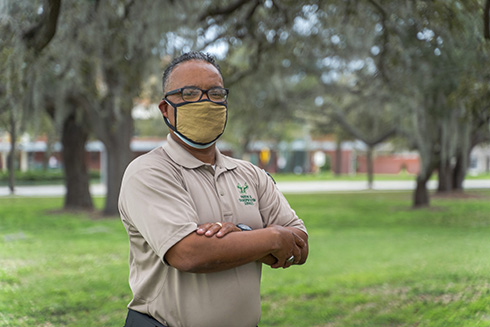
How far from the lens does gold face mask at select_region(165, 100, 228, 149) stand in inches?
74.4

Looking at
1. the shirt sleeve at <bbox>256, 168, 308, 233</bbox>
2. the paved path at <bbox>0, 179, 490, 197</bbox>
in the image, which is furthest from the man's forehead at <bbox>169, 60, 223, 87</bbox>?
the paved path at <bbox>0, 179, 490, 197</bbox>

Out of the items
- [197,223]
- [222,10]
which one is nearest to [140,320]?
[197,223]

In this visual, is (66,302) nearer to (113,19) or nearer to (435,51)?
(113,19)

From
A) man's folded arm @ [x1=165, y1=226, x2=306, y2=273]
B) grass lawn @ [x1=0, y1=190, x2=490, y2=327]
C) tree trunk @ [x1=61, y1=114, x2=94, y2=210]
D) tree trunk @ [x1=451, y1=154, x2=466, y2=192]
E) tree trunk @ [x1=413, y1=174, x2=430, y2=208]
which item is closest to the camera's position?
man's folded arm @ [x1=165, y1=226, x2=306, y2=273]

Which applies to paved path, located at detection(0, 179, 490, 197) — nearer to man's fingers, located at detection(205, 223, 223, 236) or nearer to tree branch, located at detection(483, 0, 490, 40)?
tree branch, located at detection(483, 0, 490, 40)

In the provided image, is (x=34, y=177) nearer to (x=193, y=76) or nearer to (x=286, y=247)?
(x=193, y=76)

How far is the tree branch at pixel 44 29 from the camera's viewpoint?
368 cm

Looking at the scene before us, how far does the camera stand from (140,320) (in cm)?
182

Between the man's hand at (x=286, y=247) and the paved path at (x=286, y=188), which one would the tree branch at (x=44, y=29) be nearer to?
the man's hand at (x=286, y=247)

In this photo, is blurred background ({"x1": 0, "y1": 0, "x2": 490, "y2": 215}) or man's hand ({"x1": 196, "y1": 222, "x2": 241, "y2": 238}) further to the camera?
blurred background ({"x1": 0, "y1": 0, "x2": 490, "y2": 215})

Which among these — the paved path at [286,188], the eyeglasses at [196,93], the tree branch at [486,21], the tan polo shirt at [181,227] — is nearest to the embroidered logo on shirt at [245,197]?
the tan polo shirt at [181,227]

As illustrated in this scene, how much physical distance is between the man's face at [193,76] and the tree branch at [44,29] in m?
2.17

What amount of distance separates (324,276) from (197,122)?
5.55 metres

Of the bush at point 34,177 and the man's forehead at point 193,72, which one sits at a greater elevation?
the man's forehead at point 193,72
